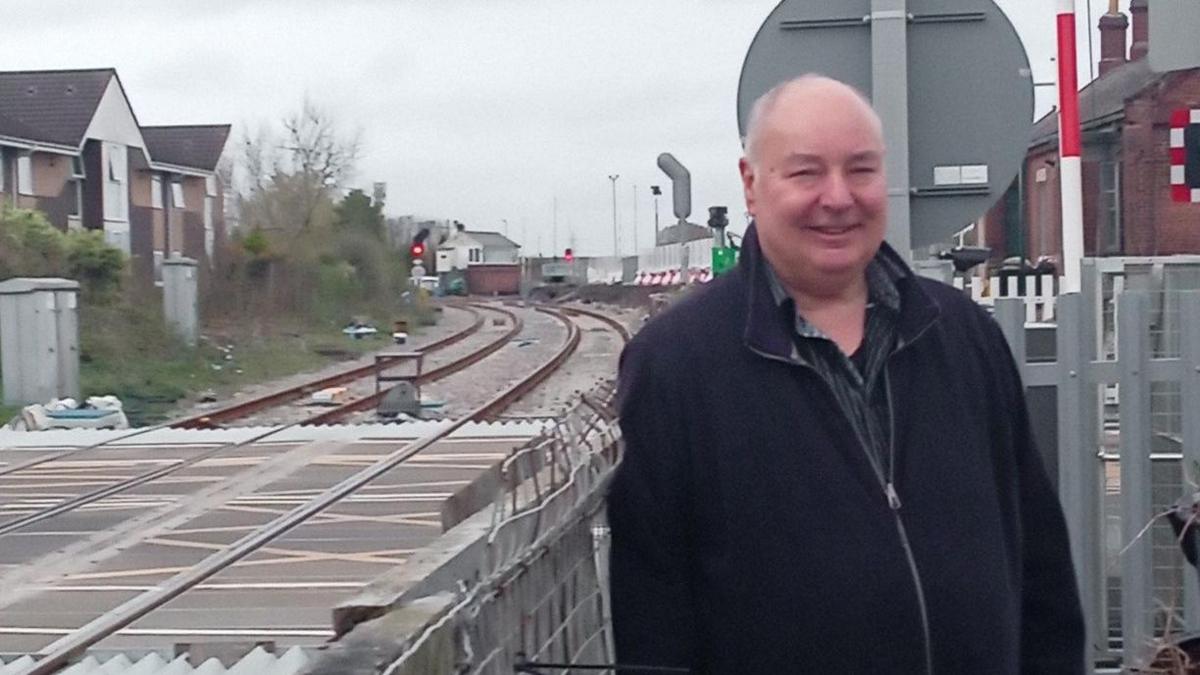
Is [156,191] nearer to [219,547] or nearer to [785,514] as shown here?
[219,547]

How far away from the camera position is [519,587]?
9.27 ft

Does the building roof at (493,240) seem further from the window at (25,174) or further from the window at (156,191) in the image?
the window at (25,174)

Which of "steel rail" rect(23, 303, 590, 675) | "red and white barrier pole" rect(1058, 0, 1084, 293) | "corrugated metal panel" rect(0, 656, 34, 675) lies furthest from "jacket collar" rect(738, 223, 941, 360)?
"red and white barrier pole" rect(1058, 0, 1084, 293)

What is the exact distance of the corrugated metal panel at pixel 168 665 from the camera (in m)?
6.66

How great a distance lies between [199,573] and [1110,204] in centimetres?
3148

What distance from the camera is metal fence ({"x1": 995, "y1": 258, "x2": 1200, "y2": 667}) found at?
546 centimetres

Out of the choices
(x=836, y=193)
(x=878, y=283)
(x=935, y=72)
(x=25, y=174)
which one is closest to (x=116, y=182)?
(x=25, y=174)

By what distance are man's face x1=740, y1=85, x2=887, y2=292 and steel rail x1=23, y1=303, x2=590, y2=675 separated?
5.04 meters

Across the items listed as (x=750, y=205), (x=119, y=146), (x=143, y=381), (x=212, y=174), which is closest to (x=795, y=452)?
(x=750, y=205)

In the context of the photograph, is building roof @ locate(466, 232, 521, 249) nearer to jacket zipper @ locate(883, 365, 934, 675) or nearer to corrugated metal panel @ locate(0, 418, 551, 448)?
corrugated metal panel @ locate(0, 418, 551, 448)

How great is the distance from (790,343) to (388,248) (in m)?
66.6

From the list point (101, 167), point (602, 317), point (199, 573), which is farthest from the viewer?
Answer: point (602, 317)

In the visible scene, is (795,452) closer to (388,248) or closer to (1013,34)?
(1013,34)

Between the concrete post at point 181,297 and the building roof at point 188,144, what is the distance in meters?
27.6
